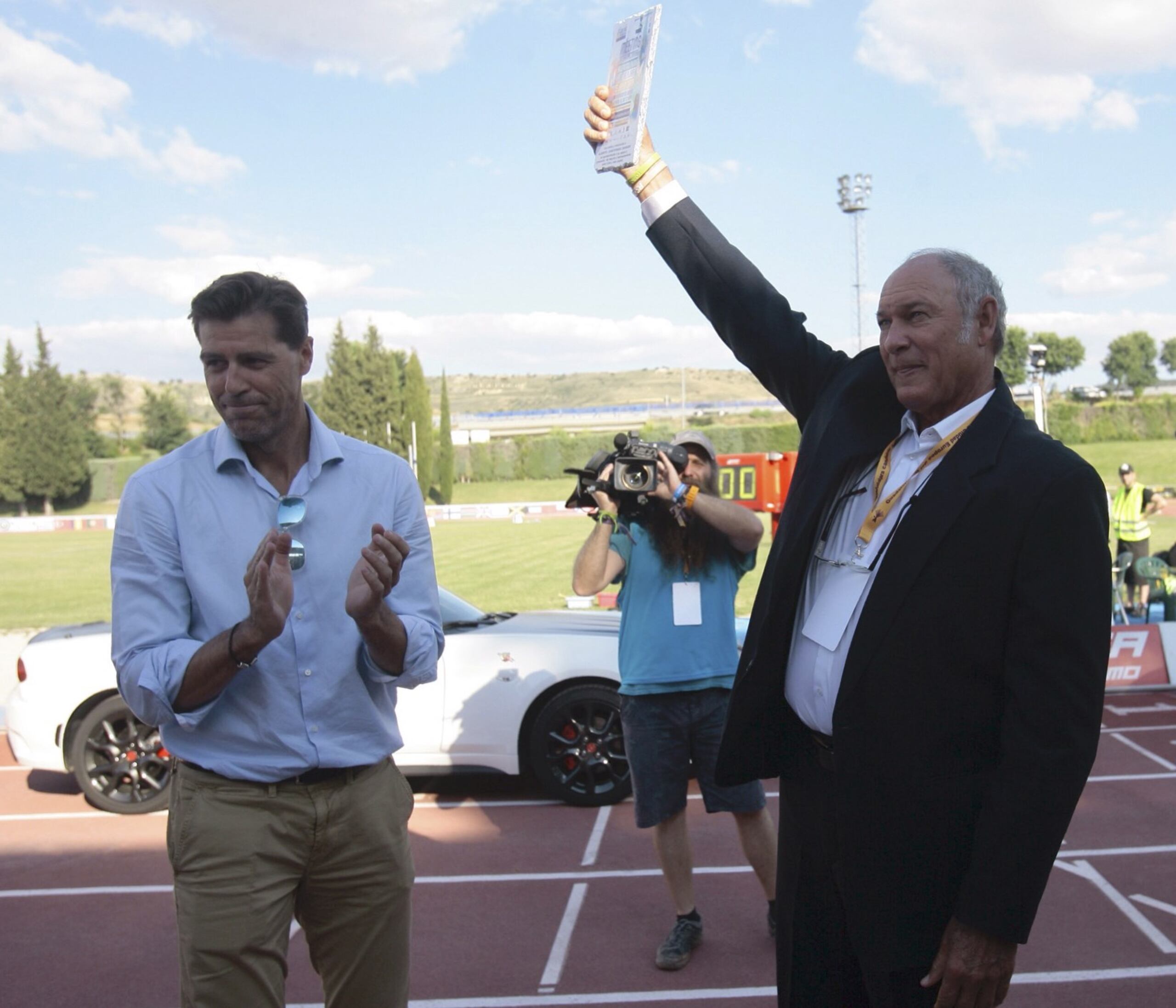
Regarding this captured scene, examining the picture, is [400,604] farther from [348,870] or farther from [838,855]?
[838,855]

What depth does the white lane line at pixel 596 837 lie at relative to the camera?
5703 mm

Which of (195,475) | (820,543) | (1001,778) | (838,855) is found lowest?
(838,855)

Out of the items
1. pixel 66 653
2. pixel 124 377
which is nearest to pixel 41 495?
pixel 66 653

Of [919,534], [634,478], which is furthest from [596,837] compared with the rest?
[919,534]

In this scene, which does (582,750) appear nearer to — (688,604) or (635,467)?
(688,604)

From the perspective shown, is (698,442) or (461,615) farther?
(461,615)

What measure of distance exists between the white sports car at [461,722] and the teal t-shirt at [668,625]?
2127 mm

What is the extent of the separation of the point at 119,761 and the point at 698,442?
4.35 meters

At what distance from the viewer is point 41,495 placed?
5812 cm

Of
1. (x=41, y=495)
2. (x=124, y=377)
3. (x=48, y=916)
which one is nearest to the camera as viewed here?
(x=48, y=916)

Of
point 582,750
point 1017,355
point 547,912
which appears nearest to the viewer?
point 547,912

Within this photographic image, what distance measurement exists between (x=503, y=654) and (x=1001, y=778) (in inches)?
199

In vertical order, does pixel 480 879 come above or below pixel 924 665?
below

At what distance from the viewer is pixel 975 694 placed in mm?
1947
